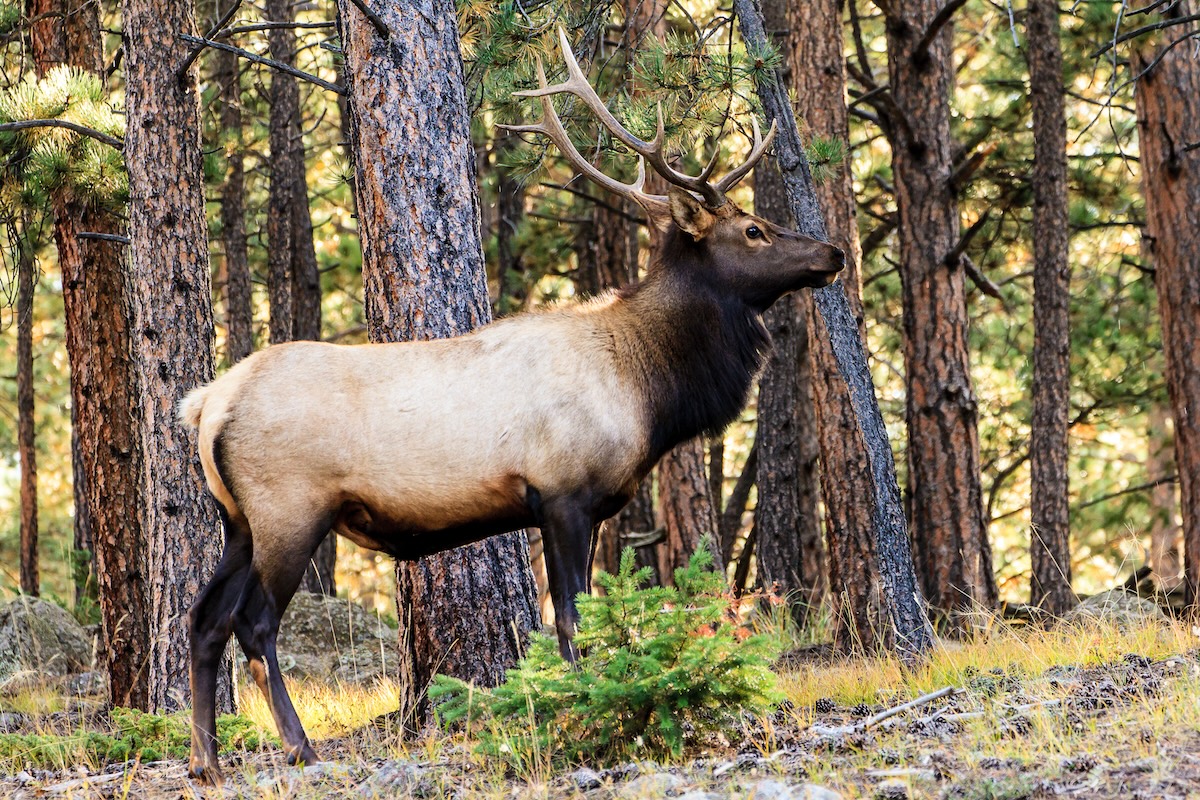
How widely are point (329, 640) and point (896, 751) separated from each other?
328 inches

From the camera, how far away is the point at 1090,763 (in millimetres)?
4090

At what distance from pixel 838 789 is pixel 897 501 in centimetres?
364

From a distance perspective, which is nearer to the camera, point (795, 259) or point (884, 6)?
point (795, 259)

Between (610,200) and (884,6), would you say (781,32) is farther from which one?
(610,200)

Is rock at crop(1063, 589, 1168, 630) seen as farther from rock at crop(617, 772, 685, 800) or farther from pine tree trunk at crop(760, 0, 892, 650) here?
rock at crop(617, 772, 685, 800)

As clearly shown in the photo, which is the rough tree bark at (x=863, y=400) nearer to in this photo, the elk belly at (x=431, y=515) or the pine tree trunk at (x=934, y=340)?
the elk belly at (x=431, y=515)

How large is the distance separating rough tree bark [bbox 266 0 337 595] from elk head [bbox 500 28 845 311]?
7.80m

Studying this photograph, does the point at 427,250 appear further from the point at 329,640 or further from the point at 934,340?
the point at 329,640

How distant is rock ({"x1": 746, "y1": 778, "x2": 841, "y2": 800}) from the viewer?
12.7 ft

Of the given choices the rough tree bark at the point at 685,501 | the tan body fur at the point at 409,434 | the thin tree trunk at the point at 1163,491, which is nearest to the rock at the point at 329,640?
the rough tree bark at the point at 685,501

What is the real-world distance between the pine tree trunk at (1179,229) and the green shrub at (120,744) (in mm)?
Answer: 8185

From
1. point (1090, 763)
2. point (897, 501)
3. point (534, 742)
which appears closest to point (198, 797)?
point (534, 742)

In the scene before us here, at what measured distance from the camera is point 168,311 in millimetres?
7969

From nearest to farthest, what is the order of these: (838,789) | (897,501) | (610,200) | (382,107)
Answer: (838,789) → (382,107) → (897,501) → (610,200)
